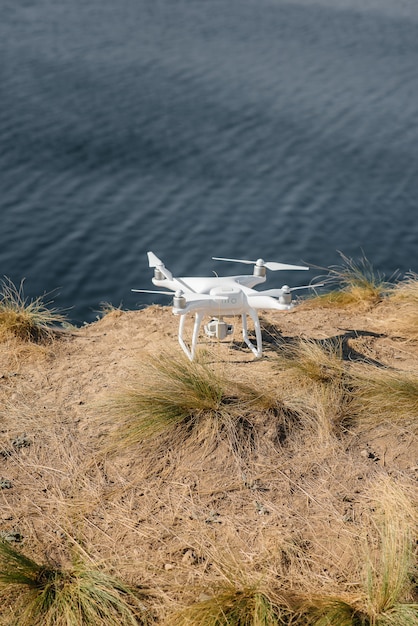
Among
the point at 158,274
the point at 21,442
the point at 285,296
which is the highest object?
the point at 158,274

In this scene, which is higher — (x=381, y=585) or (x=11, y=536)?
(x=11, y=536)

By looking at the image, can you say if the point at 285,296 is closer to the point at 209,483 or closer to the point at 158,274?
the point at 158,274

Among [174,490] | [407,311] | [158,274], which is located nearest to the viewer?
[174,490]

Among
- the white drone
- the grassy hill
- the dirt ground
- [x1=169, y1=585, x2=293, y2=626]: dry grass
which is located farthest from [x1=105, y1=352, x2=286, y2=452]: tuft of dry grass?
[x1=169, y1=585, x2=293, y2=626]: dry grass

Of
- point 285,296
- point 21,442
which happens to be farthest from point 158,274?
point 21,442

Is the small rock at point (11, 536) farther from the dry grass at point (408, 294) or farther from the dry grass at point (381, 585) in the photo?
the dry grass at point (408, 294)

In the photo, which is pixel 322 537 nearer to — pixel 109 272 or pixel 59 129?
pixel 109 272

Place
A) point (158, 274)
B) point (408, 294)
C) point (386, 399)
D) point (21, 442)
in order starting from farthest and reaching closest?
point (408, 294)
point (158, 274)
point (386, 399)
point (21, 442)
